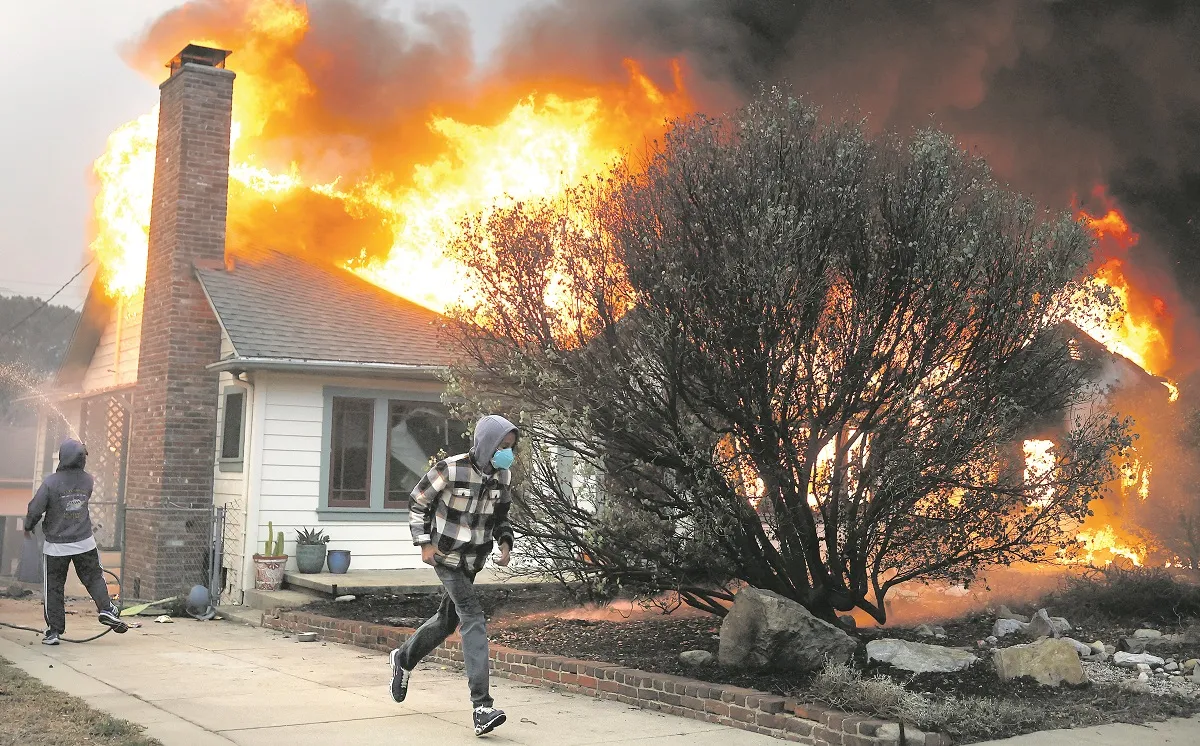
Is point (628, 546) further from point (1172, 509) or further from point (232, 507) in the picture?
point (1172, 509)

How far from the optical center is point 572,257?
836 cm

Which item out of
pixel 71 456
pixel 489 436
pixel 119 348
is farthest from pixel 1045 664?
pixel 119 348

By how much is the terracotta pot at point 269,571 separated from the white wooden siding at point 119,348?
13.4 ft

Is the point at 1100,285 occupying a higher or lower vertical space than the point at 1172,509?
higher

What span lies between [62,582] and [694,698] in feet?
19.8

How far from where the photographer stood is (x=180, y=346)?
13.5m

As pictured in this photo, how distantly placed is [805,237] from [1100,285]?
239 centimetres

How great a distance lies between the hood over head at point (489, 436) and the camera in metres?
5.98

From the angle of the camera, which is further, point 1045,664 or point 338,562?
point 338,562

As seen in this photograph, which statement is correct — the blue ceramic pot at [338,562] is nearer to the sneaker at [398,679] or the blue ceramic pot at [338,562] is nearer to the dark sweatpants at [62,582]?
the dark sweatpants at [62,582]

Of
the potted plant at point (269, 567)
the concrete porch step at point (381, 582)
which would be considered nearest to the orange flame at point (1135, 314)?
the concrete porch step at point (381, 582)

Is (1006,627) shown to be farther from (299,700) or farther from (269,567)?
(269,567)

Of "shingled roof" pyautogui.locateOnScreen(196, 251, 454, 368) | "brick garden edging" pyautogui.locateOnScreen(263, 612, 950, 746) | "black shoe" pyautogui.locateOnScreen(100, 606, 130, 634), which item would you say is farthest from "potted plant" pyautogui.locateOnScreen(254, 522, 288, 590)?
"brick garden edging" pyautogui.locateOnScreen(263, 612, 950, 746)

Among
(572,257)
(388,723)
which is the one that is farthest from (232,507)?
(388,723)
